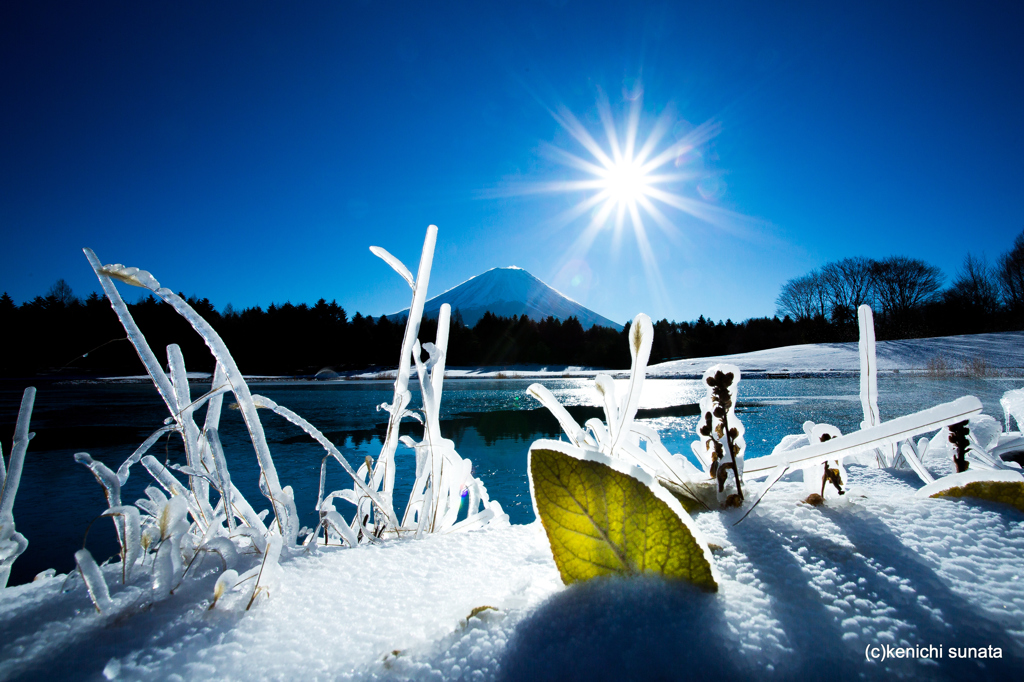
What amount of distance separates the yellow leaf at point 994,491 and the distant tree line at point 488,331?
673 centimetres

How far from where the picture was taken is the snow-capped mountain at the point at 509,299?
4750 cm

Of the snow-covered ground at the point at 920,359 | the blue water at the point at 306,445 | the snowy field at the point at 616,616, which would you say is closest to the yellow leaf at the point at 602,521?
the snowy field at the point at 616,616

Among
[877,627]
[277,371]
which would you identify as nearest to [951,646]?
[877,627]

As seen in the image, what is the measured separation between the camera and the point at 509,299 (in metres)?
51.9

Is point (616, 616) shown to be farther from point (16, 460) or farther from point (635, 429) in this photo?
point (16, 460)

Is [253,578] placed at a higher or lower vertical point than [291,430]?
higher

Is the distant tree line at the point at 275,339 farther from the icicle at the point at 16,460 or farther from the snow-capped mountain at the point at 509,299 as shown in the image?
the snow-capped mountain at the point at 509,299

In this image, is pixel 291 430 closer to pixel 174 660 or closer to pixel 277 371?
pixel 174 660

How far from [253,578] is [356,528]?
238 mm

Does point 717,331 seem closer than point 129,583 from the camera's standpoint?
No

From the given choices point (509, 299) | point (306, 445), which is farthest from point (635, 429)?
point (509, 299)

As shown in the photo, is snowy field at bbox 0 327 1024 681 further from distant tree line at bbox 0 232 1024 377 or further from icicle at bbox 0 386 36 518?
distant tree line at bbox 0 232 1024 377

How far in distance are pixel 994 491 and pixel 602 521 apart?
0.25 m

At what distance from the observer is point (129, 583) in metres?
0.26
